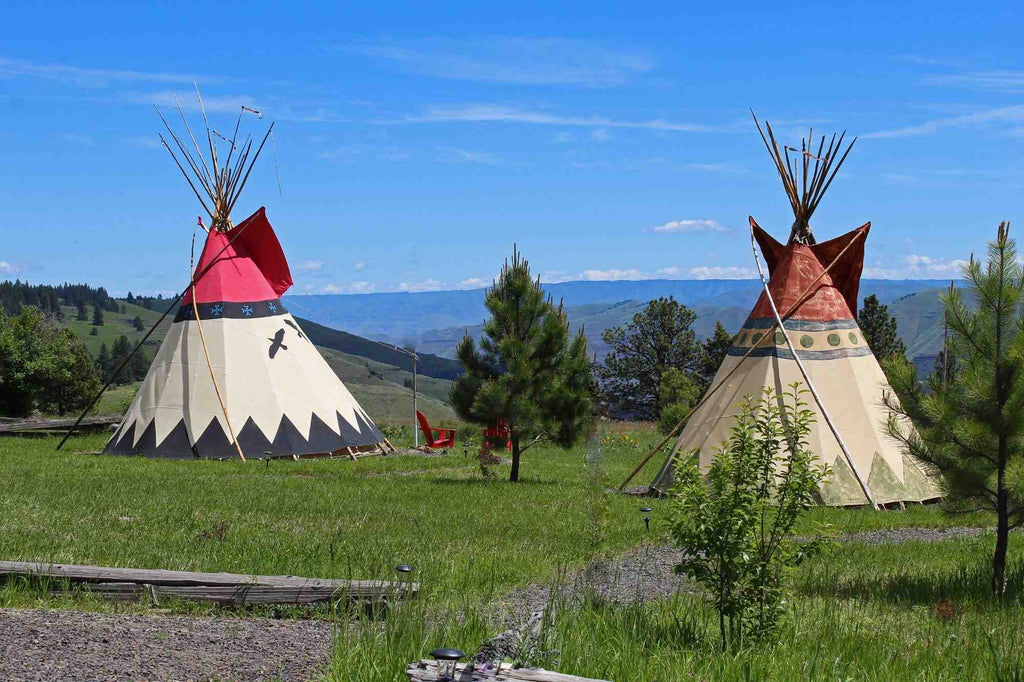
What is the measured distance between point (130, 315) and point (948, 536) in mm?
150399

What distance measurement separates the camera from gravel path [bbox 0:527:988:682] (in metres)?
6.76

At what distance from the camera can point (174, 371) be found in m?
25.7

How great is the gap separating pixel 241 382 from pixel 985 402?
62.1 ft

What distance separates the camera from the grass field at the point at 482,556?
7.28 meters

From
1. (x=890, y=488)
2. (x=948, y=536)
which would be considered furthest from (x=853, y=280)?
(x=948, y=536)

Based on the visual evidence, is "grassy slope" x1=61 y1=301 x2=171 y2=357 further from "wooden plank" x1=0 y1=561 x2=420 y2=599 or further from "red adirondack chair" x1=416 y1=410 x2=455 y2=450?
"wooden plank" x1=0 y1=561 x2=420 y2=599

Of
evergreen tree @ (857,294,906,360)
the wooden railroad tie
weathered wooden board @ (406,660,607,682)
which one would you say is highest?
evergreen tree @ (857,294,906,360)

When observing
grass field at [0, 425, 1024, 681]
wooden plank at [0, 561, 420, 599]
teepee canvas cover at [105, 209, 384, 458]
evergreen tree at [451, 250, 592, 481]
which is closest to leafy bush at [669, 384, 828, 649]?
grass field at [0, 425, 1024, 681]

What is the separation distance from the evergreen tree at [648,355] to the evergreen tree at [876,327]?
34.0 ft

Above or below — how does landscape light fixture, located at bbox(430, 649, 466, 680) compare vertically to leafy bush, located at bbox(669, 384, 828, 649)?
below

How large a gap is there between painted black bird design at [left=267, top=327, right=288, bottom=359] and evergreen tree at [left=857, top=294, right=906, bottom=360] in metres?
31.2

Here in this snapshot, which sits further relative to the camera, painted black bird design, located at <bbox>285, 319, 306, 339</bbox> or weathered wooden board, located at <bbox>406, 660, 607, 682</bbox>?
painted black bird design, located at <bbox>285, 319, 306, 339</bbox>

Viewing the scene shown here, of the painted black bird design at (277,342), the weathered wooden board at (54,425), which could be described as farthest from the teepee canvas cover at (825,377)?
the weathered wooden board at (54,425)

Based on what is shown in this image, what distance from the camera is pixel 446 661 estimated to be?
6.07 metres
